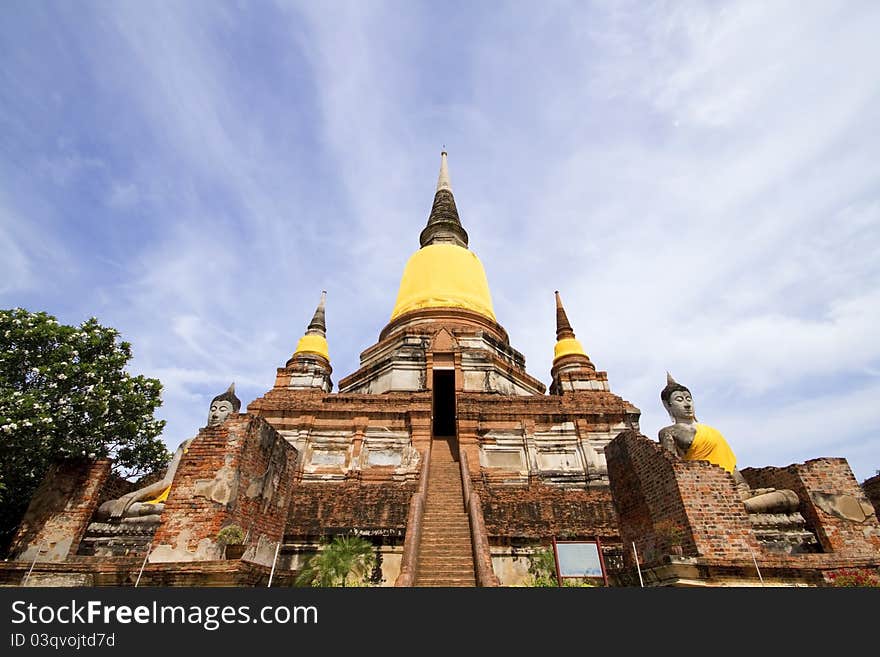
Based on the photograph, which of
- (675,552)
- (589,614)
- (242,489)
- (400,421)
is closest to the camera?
(589,614)

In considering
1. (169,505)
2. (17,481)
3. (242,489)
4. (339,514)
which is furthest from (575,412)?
(17,481)

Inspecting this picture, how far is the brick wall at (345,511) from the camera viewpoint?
1030cm

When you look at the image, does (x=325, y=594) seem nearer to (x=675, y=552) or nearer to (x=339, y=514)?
(x=675, y=552)

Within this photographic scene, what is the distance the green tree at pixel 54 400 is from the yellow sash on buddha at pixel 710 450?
12124 mm

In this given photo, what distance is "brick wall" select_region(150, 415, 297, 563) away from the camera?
6.80m

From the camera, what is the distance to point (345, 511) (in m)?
10.8

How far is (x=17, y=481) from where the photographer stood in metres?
11.4

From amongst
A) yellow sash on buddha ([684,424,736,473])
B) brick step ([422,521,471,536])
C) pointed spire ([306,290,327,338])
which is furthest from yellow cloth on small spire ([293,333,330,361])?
yellow sash on buddha ([684,424,736,473])

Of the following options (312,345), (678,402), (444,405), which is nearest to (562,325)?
(444,405)

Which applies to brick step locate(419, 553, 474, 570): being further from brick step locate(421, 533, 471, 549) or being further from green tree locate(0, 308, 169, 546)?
green tree locate(0, 308, 169, 546)

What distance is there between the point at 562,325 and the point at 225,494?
64.4ft

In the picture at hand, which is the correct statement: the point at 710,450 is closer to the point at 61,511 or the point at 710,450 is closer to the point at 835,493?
the point at 835,493

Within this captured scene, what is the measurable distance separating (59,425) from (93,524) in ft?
9.73

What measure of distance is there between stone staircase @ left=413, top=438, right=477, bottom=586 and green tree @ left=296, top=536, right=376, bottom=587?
1276mm
